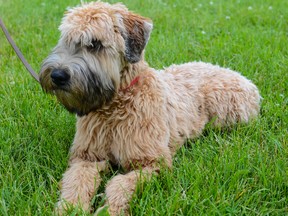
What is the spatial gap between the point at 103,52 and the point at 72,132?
1.26m

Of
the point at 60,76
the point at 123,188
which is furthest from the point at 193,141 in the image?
the point at 60,76

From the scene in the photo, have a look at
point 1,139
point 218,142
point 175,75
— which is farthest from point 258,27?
point 1,139

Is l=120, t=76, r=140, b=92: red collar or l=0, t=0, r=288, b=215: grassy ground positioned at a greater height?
l=120, t=76, r=140, b=92: red collar

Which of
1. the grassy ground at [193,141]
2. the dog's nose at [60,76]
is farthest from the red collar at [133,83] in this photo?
the grassy ground at [193,141]

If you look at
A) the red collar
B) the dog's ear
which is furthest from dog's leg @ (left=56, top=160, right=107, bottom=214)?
the dog's ear

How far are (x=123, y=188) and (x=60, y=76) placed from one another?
0.95m

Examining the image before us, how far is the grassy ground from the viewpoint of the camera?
307 cm

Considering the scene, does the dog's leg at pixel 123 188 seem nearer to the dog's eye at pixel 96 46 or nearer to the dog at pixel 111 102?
the dog at pixel 111 102

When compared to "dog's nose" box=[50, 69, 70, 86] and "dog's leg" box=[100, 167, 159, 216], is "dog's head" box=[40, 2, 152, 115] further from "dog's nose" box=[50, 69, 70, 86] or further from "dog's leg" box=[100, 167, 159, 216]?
"dog's leg" box=[100, 167, 159, 216]

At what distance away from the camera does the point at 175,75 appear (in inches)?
178

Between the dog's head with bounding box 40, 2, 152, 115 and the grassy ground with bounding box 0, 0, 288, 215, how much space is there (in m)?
0.75

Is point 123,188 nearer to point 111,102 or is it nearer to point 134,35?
A: point 111,102

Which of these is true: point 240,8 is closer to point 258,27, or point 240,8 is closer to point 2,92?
point 258,27

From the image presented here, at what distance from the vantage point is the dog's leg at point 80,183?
305 centimetres
